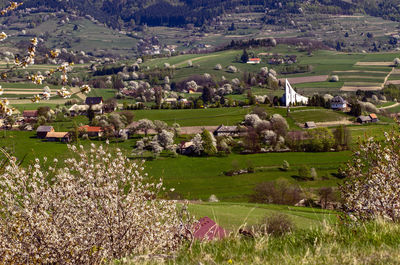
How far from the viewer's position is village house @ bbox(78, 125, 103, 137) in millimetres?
96312

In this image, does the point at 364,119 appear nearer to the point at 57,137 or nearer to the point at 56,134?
the point at 57,137

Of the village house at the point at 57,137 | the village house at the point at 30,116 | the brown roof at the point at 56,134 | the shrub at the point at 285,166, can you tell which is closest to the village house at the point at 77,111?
the village house at the point at 30,116

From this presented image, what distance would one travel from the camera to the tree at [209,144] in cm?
8494

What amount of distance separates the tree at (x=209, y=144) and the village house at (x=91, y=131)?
25.6 meters

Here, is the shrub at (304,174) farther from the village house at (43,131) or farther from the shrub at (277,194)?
the village house at (43,131)

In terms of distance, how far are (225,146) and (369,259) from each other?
78.8 meters

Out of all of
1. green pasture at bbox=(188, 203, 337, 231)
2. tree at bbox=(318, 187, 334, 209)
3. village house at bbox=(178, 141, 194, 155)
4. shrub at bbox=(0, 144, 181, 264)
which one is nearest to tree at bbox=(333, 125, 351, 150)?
village house at bbox=(178, 141, 194, 155)

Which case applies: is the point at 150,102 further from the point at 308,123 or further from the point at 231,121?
the point at 308,123

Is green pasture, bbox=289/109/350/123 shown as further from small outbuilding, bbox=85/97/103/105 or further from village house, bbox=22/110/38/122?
village house, bbox=22/110/38/122

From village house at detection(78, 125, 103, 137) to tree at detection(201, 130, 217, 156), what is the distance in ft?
84.0

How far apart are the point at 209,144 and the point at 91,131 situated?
29904 millimetres

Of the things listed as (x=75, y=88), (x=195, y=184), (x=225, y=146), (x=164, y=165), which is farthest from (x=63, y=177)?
(x=75, y=88)

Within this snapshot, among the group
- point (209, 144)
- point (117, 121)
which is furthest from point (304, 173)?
point (117, 121)

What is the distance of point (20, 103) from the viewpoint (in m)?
148
